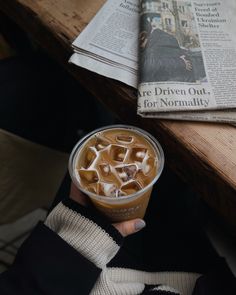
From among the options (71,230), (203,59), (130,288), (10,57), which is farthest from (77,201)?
(10,57)

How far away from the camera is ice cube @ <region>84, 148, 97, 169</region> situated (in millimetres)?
469

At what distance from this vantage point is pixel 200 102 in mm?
502

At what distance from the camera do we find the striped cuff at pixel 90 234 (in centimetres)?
48

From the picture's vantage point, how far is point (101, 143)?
19.3 inches

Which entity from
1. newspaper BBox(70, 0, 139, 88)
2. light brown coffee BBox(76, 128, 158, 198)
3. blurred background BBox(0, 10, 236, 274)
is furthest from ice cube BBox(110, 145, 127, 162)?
blurred background BBox(0, 10, 236, 274)

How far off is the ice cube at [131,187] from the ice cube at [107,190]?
1 cm

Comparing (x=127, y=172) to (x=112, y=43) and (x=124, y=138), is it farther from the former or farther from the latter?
(x=112, y=43)

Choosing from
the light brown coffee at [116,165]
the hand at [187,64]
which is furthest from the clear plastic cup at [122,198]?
the hand at [187,64]

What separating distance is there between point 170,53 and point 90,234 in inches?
11.8

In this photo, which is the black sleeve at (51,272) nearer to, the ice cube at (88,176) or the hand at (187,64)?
the ice cube at (88,176)

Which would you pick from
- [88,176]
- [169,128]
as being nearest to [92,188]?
[88,176]

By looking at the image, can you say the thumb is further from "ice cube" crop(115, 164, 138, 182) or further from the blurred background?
the blurred background

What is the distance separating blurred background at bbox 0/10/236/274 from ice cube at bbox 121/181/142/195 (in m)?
0.24

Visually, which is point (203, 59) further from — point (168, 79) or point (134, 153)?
point (134, 153)
